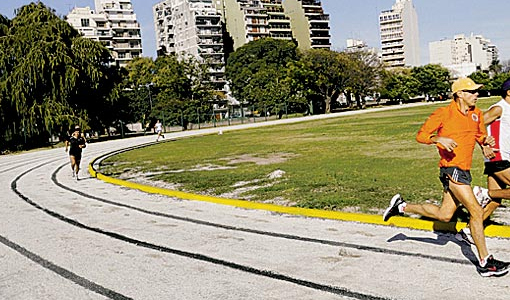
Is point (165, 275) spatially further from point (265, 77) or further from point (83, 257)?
point (265, 77)

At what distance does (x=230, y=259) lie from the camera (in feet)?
20.2

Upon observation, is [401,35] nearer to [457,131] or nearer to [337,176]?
[337,176]

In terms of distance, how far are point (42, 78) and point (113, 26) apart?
7575cm

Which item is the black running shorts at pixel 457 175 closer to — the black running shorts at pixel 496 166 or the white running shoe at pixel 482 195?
the white running shoe at pixel 482 195

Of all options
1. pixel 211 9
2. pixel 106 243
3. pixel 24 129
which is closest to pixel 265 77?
Answer: pixel 211 9

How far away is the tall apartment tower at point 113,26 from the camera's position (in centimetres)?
11231

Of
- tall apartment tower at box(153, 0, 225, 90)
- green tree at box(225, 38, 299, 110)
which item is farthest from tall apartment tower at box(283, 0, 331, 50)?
green tree at box(225, 38, 299, 110)

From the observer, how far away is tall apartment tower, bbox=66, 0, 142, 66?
112 metres

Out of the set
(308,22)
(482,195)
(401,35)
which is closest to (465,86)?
(482,195)

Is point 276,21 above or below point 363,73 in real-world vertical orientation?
above

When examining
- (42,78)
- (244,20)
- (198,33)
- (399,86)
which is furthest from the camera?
(244,20)

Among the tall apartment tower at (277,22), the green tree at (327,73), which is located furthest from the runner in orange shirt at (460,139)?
the tall apartment tower at (277,22)

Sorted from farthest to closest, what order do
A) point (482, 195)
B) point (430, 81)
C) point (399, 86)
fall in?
point (430, 81), point (399, 86), point (482, 195)

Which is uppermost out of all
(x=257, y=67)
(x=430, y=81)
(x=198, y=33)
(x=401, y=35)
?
(x=401, y=35)
